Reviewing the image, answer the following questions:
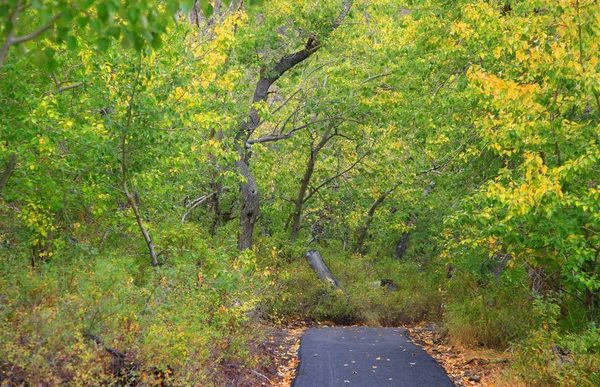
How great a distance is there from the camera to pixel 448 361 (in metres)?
10.7

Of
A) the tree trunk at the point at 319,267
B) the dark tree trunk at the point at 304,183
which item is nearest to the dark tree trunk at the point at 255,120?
the dark tree trunk at the point at 304,183

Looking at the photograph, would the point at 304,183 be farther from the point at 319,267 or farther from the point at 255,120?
the point at 255,120

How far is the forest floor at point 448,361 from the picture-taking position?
9109mm

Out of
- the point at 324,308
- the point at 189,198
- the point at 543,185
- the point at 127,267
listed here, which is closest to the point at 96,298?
the point at 127,267

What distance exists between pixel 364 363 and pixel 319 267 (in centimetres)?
910

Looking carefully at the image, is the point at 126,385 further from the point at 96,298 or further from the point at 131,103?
the point at 131,103

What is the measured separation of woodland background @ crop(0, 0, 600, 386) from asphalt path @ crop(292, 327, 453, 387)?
974 mm

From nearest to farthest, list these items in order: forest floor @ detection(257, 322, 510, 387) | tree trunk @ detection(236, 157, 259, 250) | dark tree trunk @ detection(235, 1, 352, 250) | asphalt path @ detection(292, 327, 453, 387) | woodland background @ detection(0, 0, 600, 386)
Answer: woodland background @ detection(0, 0, 600, 386), asphalt path @ detection(292, 327, 453, 387), forest floor @ detection(257, 322, 510, 387), dark tree trunk @ detection(235, 1, 352, 250), tree trunk @ detection(236, 157, 259, 250)

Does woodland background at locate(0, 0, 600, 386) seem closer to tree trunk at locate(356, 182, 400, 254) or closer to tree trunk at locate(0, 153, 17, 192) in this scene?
tree trunk at locate(0, 153, 17, 192)

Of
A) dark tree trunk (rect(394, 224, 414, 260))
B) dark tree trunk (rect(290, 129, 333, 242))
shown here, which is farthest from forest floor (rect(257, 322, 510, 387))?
dark tree trunk (rect(394, 224, 414, 260))

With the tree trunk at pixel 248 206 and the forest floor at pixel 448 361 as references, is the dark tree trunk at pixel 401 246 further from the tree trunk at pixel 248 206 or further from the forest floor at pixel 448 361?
the forest floor at pixel 448 361

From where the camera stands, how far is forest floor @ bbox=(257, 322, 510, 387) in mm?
9109

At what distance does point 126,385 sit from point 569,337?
18.3 feet

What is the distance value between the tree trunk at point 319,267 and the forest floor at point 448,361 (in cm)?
537
